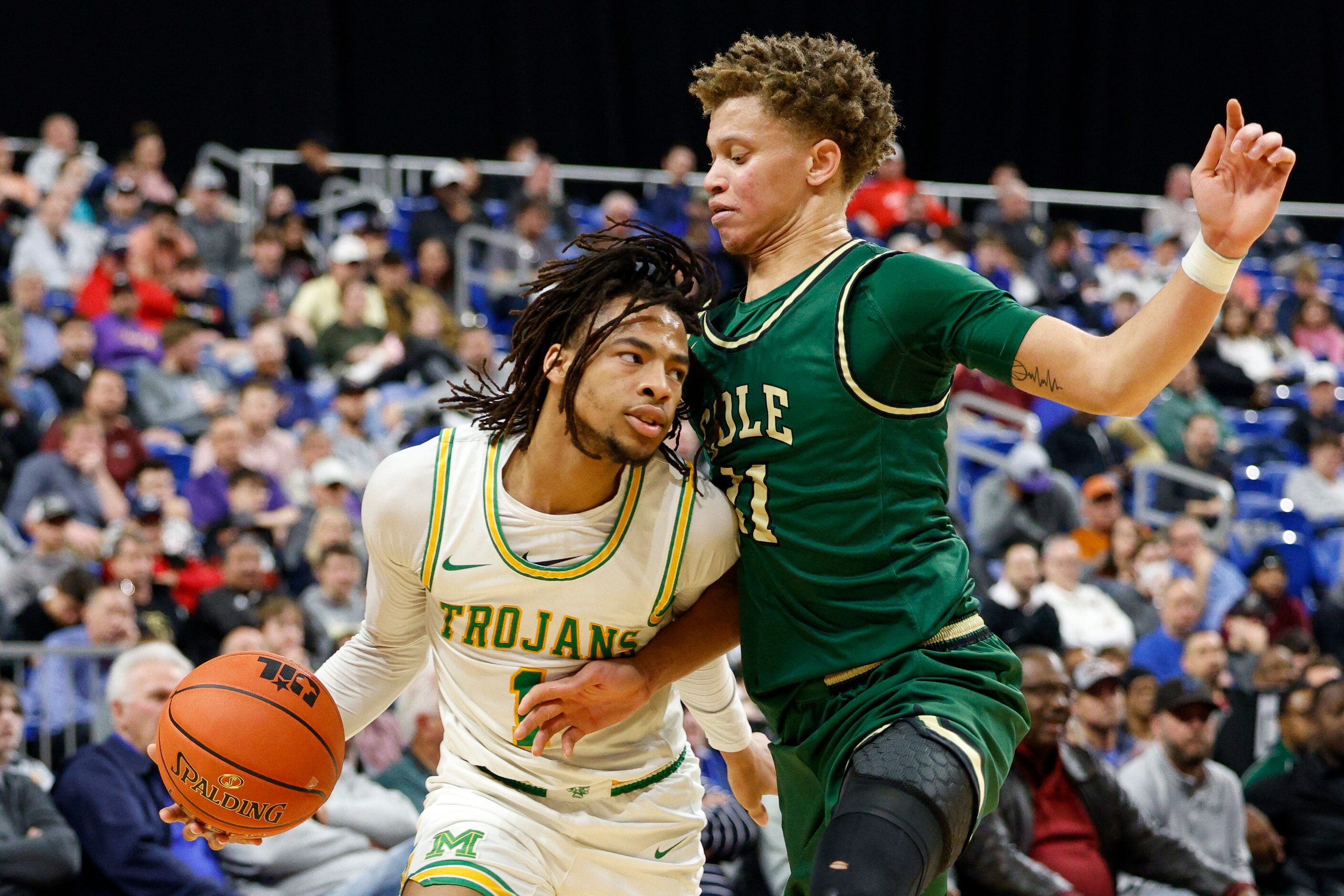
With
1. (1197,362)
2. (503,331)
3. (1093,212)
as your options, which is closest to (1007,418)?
(1197,362)

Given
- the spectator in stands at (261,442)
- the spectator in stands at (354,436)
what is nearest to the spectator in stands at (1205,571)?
the spectator in stands at (354,436)

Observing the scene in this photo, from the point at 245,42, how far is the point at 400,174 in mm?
2265

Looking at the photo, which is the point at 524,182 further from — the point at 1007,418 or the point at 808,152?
the point at 808,152

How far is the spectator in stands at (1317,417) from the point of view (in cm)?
1346

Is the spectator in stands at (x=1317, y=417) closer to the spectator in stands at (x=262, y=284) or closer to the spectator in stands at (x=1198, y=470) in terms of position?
the spectator in stands at (x=1198, y=470)

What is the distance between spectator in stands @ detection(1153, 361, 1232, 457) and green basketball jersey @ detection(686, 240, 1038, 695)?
10.3 m

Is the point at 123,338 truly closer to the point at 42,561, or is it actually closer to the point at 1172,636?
the point at 42,561

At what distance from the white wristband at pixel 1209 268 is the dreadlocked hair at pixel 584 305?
111 centimetres

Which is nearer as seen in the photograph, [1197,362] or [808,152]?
[808,152]

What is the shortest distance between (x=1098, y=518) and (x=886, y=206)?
503cm

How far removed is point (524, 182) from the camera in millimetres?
14945

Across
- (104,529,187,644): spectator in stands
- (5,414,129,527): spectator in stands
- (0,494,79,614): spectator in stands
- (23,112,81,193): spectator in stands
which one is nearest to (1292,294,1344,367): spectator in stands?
(23,112,81,193): spectator in stands

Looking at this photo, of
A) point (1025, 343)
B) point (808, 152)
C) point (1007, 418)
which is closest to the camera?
point (1025, 343)

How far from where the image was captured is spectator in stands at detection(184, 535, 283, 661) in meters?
7.26
